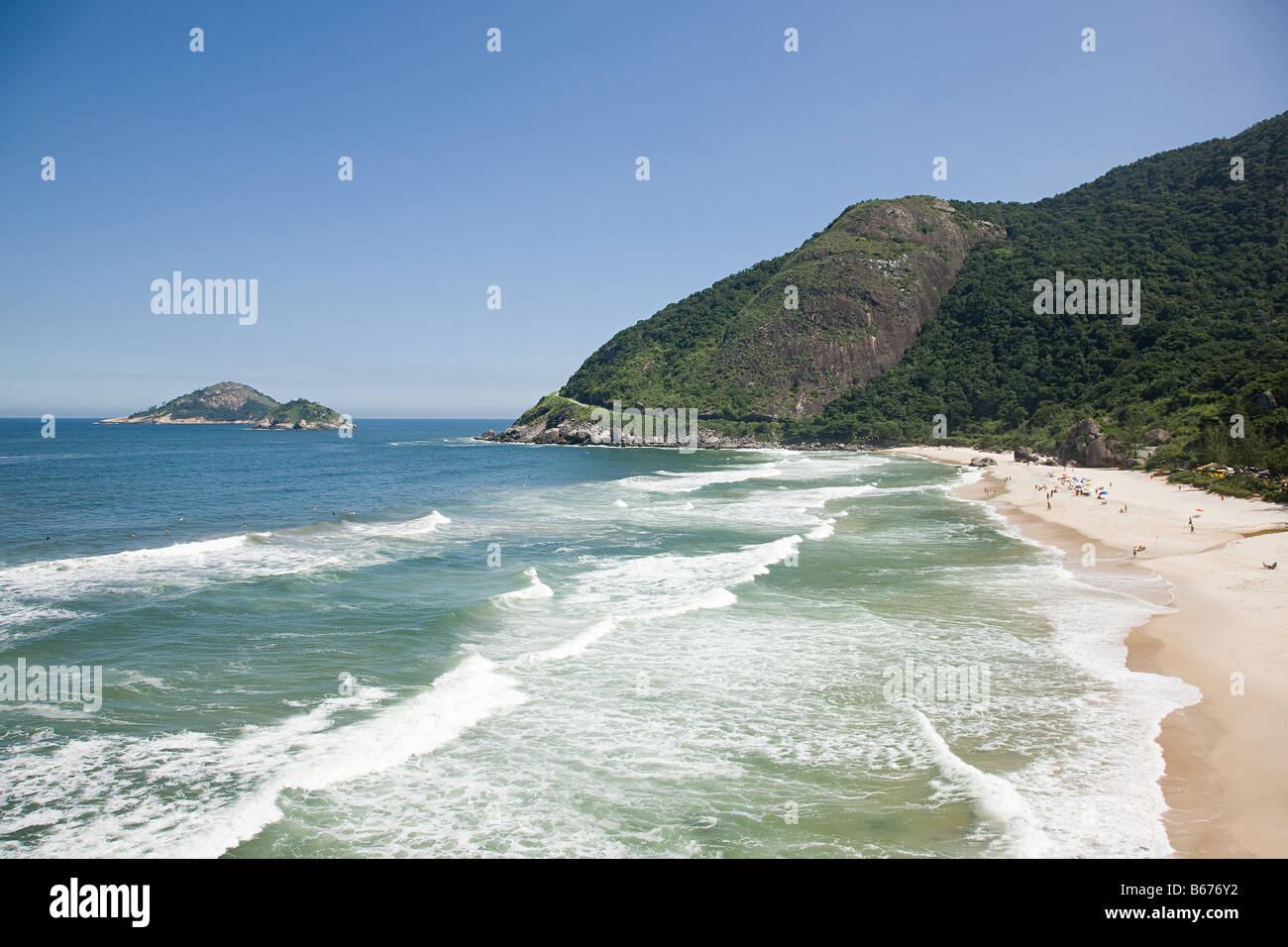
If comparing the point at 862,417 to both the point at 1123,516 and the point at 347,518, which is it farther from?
the point at 347,518

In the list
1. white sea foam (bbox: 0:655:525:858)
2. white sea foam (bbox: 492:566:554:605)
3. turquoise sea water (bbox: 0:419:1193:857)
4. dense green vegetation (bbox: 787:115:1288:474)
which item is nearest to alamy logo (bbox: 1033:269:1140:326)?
dense green vegetation (bbox: 787:115:1288:474)

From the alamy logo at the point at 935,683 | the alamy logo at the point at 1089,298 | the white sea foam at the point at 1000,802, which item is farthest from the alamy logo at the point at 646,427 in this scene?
the white sea foam at the point at 1000,802

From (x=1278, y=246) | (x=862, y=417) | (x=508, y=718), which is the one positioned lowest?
(x=508, y=718)

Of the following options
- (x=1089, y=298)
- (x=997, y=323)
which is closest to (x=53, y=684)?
(x=1089, y=298)

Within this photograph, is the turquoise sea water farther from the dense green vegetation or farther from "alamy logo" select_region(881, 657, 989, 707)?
the dense green vegetation

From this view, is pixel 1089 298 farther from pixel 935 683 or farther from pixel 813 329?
pixel 935 683

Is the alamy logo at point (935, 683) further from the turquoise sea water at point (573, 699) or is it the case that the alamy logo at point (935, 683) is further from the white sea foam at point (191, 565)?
the white sea foam at point (191, 565)
